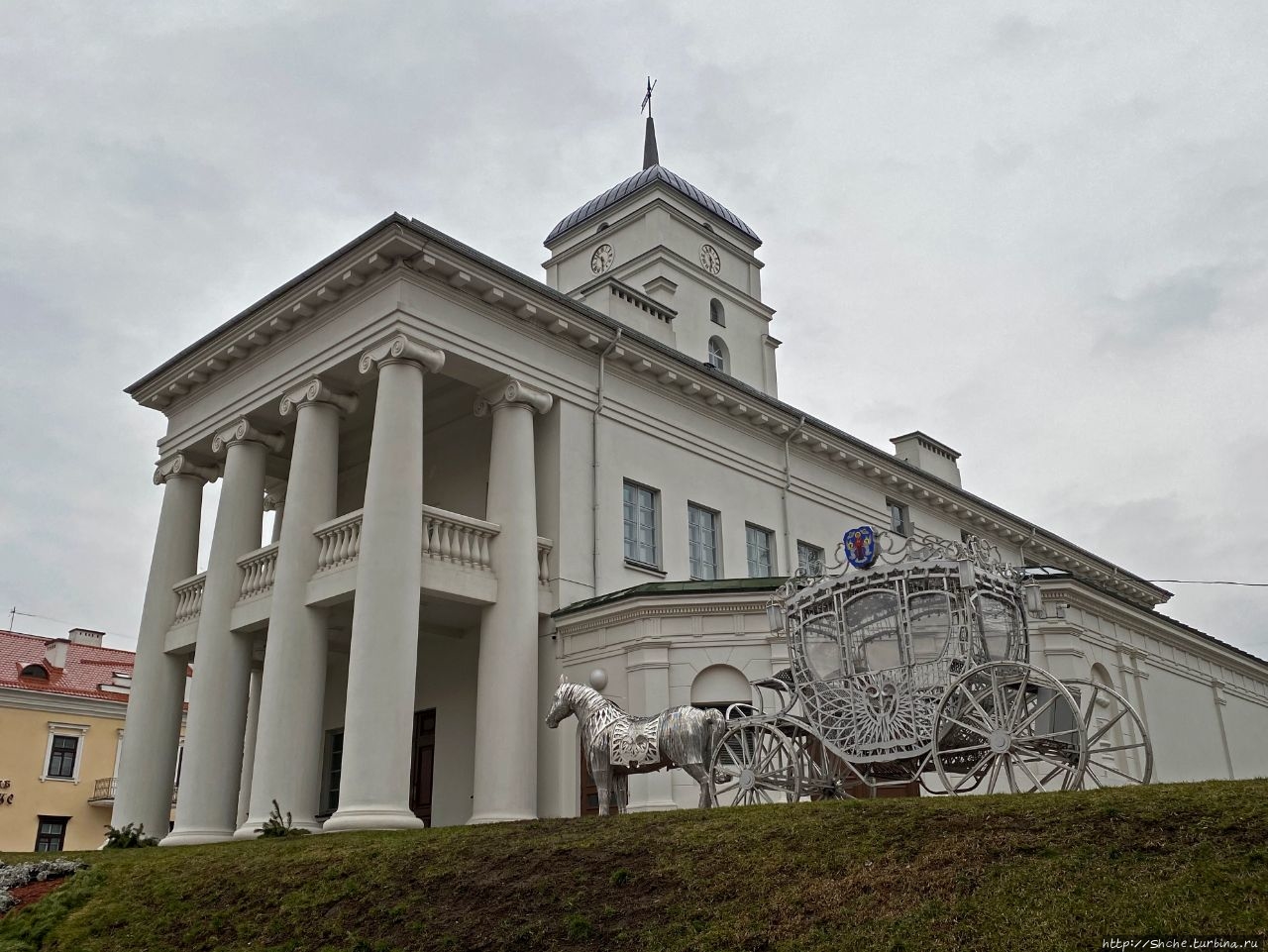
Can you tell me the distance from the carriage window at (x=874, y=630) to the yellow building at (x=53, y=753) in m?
39.2

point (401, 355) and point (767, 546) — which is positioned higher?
point (401, 355)

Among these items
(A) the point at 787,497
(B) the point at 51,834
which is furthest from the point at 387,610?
(B) the point at 51,834

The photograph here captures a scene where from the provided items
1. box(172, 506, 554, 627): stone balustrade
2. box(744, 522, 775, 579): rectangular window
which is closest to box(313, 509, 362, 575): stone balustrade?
box(172, 506, 554, 627): stone balustrade

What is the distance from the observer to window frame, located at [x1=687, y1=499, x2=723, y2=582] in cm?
2528

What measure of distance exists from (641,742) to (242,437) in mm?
12886

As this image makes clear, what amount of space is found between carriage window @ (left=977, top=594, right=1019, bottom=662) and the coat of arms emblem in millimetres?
1441

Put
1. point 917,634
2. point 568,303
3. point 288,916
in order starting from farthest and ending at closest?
point 568,303
point 917,634
point 288,916

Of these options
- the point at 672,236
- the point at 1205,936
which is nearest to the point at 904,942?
the point at 1205,936

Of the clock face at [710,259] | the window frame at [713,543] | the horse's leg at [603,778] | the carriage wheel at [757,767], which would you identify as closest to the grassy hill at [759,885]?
the carriage wheel at [757,767]

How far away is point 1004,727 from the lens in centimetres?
1219

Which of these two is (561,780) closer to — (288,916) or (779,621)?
(779,621)

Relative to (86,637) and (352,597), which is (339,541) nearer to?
(352,597)

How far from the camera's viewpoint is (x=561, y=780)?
19.9 m

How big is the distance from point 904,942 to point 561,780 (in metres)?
13.0
